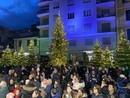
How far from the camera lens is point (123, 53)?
35656 millimetres

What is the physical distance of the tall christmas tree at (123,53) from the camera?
35.4 m

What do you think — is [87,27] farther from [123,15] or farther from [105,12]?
[123,15]

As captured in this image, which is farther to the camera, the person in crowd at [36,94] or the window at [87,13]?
the window at [87,13]

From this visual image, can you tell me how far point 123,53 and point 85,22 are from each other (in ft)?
48.5

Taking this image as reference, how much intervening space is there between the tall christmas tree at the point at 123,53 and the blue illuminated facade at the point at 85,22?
350 inches

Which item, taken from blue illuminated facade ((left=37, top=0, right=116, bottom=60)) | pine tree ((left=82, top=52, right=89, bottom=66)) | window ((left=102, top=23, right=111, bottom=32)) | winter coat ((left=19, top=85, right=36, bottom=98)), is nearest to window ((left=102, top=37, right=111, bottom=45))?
blue illuminated facade ((left=37, top=0, right=116, bottom=60))

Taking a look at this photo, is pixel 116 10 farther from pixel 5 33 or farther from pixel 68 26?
pixel 5 33

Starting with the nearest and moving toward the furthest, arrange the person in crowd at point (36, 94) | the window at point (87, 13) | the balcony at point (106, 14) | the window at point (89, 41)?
1. the person in crowd at point (36, 94)
2. the balcony at point (106, 14)
3. the window at point (89, 41)
4. the window at point (87, 13)

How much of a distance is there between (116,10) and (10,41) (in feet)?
114

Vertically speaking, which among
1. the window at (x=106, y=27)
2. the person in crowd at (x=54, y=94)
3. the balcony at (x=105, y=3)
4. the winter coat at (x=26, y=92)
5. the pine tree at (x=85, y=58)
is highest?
the balcony at (x=105, y=3)

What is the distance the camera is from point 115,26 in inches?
1817

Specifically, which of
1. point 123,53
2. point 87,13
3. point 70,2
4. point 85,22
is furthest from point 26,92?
point 70,2

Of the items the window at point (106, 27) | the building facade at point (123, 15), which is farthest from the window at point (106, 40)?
the building facade at point (123, 15)

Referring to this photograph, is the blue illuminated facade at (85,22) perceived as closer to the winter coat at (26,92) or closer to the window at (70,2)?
the window at (70,2)
